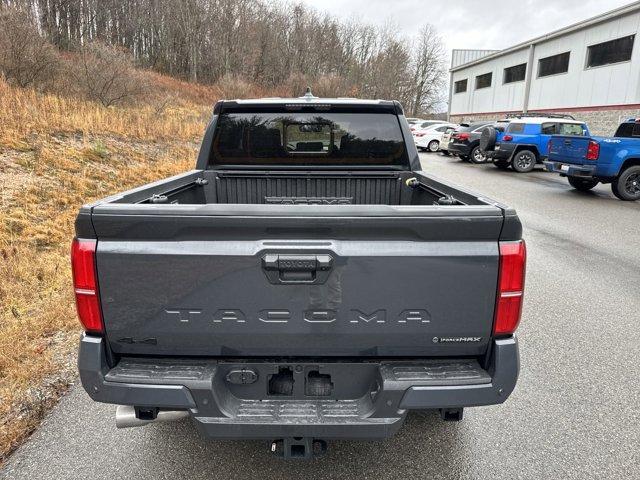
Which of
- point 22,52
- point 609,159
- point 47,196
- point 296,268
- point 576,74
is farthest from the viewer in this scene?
point 576,74

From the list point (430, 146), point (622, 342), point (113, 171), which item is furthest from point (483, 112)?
point (622, 342)

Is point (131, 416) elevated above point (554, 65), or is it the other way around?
point (554, 65)

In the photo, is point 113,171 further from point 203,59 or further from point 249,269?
point 203,59

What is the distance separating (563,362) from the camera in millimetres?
3723

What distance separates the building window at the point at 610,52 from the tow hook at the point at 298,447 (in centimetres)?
2623

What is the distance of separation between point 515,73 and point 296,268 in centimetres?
3620

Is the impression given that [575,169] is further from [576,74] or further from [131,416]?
[576,74]

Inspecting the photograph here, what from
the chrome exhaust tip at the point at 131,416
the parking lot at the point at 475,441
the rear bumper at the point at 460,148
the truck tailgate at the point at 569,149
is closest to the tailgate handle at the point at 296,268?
the chrome exhaust tip at the point at 131,416

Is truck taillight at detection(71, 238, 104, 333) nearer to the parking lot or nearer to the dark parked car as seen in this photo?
the parking lot

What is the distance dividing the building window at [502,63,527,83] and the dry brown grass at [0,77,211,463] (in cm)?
2530

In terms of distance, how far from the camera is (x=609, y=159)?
35.9 feet

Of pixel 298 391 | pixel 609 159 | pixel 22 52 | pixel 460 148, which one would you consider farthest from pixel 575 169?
pixel 22 52

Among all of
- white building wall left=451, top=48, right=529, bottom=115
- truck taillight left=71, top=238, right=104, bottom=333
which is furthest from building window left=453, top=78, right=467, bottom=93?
truck taillight left=71, top=238, right=104, bottom=333

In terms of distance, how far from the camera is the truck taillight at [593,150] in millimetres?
10945
